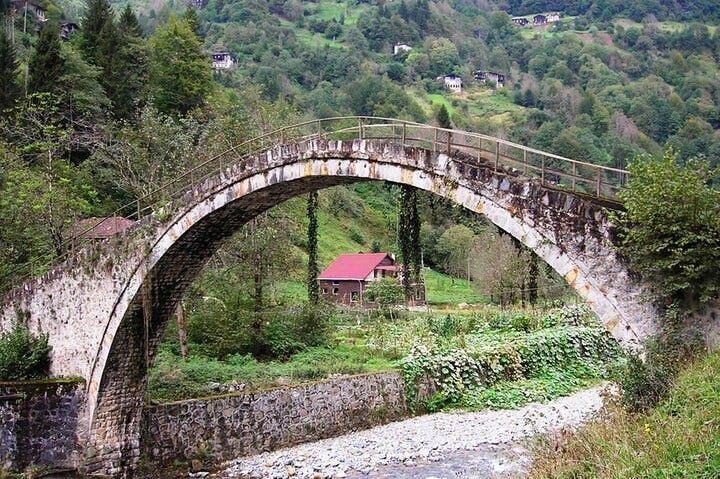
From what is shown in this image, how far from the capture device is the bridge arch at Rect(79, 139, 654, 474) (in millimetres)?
9391

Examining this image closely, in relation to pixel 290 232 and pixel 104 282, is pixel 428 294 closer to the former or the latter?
pixel 290 232

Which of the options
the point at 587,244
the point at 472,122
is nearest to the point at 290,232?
the point at 587,244

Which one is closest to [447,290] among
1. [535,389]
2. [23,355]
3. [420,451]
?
[535,389]

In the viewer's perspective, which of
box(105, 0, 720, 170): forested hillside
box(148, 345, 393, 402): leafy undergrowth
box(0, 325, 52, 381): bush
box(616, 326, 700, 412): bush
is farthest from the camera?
box(105, 0, 720, 170): forested hillside

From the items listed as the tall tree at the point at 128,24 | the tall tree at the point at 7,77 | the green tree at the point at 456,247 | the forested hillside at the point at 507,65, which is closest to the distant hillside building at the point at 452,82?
the forested hillside at the point at 507,65

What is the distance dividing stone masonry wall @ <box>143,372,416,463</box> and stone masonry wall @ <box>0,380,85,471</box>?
1627mm

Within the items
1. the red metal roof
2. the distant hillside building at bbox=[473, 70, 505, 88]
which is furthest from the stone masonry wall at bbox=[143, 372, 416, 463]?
the distant hillside building at bbox=[473, 70, 505, 88]

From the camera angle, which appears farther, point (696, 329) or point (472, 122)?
Answer: point (472, 122)

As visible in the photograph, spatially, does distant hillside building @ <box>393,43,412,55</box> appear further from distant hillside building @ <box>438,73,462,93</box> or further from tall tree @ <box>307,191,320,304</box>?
tall tree @ <box>307,191,320,304</box>

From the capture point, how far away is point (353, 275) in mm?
40031

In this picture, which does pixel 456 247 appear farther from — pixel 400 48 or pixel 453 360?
pixel 400 48

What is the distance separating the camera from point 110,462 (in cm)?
1628

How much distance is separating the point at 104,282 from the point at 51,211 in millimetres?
5146

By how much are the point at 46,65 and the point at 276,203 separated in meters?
20.9
